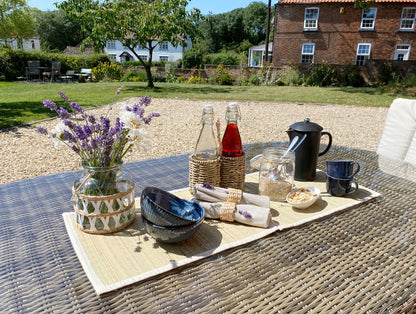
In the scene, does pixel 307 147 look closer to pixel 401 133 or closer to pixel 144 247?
pixel 144 247

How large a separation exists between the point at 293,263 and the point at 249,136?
4702 millimetres

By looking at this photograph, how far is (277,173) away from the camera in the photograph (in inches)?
47.2

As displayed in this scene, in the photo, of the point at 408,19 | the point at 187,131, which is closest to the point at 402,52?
the point at 408,19

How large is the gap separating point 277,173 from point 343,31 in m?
19.4

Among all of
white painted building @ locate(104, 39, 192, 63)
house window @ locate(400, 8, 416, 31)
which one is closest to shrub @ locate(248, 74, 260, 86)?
house window @ locate(400, 8, 416, 31)

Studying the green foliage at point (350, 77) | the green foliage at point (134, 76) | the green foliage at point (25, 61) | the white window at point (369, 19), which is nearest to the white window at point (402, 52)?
the white window at point (369, 19)

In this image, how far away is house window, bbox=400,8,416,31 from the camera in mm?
16547

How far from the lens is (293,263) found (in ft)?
2.90

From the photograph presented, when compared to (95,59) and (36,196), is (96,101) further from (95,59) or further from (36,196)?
(95,59)

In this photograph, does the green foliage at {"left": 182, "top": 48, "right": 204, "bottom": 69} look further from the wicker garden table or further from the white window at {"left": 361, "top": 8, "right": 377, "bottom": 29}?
the wicker garden table

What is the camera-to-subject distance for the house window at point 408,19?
54.3 ft

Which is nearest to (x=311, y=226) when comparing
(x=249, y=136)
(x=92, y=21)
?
(x=249, y=136)

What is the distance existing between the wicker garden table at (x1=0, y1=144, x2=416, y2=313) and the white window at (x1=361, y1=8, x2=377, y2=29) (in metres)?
19.5

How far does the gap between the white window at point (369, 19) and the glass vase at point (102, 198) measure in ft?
65.6
